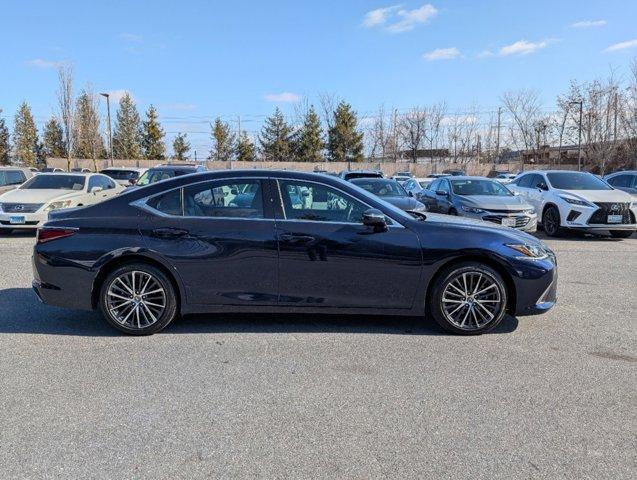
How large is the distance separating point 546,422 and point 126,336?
3.67 meters

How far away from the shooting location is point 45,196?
1192cm

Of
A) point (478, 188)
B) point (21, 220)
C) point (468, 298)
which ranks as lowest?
point (468, 298)

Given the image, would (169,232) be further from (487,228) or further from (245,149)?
(245,149)

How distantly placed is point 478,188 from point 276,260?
30.4 ft

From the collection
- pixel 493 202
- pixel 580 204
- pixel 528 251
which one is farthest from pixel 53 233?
pixel 580 204

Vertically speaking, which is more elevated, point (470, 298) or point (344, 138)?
point (344, 138)

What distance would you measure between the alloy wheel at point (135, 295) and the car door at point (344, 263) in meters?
1.18

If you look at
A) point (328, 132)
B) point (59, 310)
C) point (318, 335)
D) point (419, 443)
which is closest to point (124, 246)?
point (59, 310)

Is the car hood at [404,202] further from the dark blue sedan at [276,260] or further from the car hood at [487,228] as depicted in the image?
the dark blue sedan at [276,260]

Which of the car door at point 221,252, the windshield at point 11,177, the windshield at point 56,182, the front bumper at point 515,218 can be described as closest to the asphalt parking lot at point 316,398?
the car door at point 221,252

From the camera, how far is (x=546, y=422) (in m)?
3.25

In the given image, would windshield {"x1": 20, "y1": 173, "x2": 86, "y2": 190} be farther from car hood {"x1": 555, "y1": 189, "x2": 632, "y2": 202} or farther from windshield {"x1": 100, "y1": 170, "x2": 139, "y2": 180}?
car hood {"x1": 555, "y1": 189, "x2": 632, "y2": 202}

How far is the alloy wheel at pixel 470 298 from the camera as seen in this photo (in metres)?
4.84

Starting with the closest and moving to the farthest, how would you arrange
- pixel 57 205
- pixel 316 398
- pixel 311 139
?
pixel 316 398
pixel 57 205
pixel 311 139
